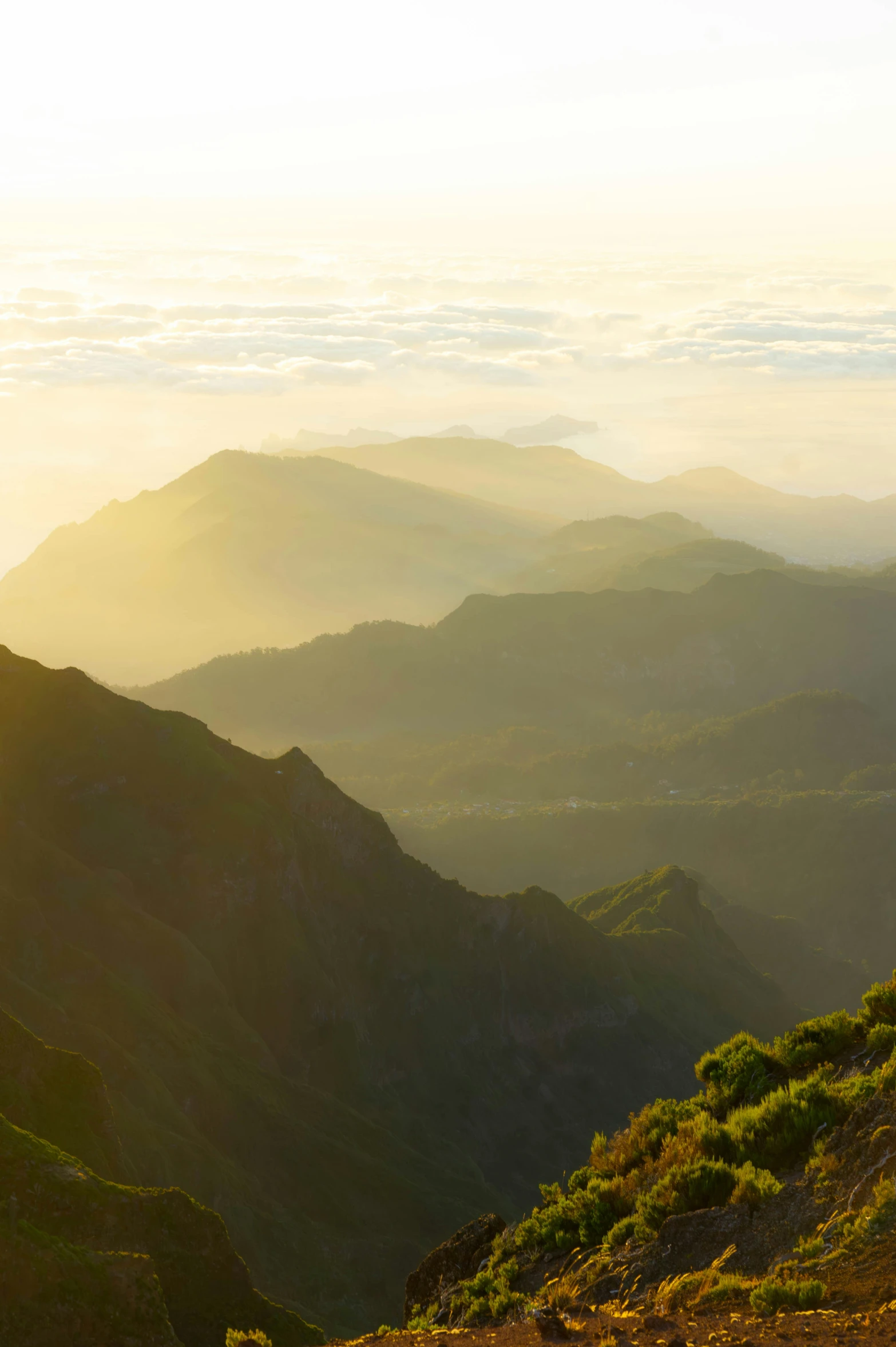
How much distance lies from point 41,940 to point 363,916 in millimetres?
33077

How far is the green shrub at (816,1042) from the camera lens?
87.1ft

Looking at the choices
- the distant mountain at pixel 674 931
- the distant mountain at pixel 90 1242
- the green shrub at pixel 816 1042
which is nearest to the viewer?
the distant mountain at pixel 90 1242

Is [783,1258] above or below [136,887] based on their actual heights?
above

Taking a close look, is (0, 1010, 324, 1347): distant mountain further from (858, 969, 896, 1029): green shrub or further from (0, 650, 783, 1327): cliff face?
(858, 969, 896, 1029): green shrub

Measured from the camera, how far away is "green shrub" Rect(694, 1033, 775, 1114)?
2645cm

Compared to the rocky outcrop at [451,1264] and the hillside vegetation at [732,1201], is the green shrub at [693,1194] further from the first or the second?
the rocky outcrop at [451,1264]

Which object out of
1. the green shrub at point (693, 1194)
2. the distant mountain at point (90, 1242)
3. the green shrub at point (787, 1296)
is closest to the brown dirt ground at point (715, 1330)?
the green shrub at point (787, 1296)

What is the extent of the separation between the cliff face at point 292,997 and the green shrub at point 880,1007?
2287cm

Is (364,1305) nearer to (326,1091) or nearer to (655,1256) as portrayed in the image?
(326,1091)

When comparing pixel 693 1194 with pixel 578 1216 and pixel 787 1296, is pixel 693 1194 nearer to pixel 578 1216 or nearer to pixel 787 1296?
pixel 578 1216

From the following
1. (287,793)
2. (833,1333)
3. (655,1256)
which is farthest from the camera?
(287,793)

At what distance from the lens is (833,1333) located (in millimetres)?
15914

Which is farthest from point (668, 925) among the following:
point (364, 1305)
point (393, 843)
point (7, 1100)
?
point (7, 1100)

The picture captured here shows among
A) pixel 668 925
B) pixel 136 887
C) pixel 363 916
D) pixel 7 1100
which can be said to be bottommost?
pixel 668 925
